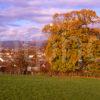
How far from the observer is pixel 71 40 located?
4166 centimetres

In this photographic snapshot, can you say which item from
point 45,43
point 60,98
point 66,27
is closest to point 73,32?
point 66,27

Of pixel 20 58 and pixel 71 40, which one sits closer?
pixel 20 58

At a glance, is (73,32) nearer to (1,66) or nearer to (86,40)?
(86,40)

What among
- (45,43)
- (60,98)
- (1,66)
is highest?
(45,43)

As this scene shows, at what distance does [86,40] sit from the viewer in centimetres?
4216

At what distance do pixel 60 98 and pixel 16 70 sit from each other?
70.0ft

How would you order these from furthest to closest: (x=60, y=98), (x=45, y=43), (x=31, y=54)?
(x=45, y=43)
(x=31, y=54)
(x=60, y=98)

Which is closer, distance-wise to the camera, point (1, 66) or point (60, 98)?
point (60, 98)

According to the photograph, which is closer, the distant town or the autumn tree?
the distant town

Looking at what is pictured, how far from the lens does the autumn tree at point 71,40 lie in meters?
41.5

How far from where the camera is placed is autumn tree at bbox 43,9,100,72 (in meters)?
41.5

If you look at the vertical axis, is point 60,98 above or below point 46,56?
below

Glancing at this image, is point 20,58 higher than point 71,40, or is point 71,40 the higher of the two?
point 71,40

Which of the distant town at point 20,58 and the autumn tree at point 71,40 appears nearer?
the distant town at point 20,58
